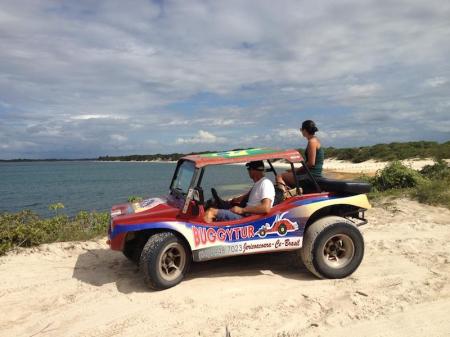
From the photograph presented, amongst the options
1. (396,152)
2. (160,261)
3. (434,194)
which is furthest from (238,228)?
(396,152)

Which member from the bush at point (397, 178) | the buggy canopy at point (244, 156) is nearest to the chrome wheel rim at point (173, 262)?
the buggy canopy at point (244, 156)

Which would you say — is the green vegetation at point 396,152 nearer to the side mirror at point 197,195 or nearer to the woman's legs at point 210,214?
the woman's legs at point 210,214

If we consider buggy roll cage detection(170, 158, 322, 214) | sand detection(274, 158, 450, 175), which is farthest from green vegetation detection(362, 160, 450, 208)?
sand detection(274, 158, 450, 175)

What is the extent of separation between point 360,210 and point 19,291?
190 inches

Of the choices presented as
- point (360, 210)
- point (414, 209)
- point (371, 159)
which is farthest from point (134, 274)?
point (371, 159)

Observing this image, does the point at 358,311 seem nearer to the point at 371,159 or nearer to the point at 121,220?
the point at 121,220

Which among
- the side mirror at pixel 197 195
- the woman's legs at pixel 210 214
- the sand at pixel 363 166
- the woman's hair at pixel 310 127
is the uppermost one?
the woman's hair at pixel 310 127

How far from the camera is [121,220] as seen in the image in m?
5.43

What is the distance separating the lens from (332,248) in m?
6.06

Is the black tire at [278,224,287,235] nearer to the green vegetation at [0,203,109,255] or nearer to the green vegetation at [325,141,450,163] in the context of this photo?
the green vegetation at [0,203,109,255]

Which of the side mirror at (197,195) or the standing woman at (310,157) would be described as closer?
the side mirror at (197,195)

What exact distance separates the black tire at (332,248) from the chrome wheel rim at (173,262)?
1679 millimetres

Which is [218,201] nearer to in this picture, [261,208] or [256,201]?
[256,201]

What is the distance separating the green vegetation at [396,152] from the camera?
36.6m
